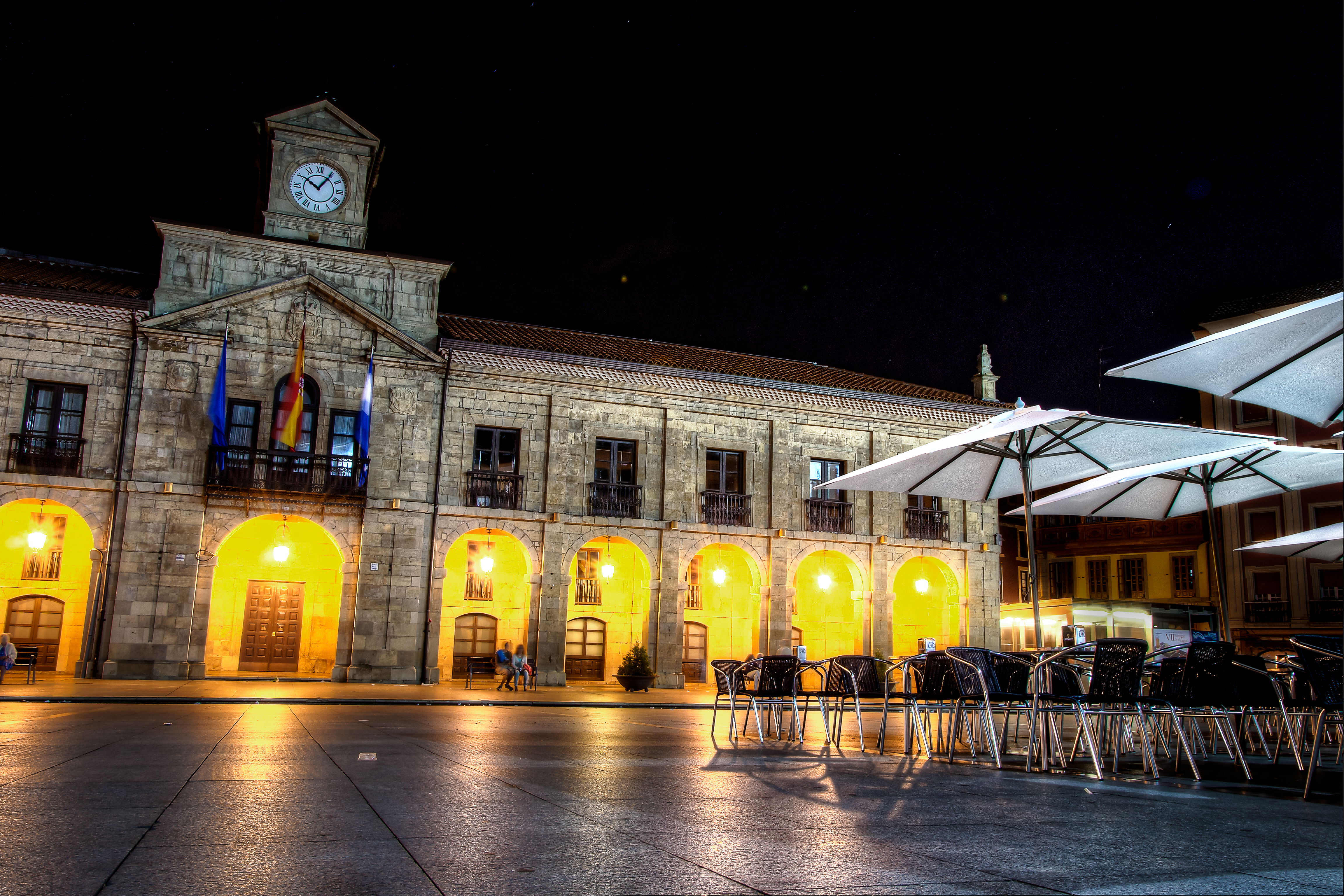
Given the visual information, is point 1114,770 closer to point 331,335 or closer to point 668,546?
point 668,546

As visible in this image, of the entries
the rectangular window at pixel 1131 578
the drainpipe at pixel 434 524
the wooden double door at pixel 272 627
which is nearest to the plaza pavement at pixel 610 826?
the drainpipe at pixel 434 524

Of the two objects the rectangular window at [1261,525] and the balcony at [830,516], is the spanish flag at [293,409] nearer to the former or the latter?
the balcony at [830,516]

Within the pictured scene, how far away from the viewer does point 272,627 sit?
81.6 ft

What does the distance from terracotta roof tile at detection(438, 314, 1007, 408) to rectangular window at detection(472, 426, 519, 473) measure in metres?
2.18

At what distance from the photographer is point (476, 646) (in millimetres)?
26391

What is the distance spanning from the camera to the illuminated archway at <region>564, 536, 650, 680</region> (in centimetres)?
2734

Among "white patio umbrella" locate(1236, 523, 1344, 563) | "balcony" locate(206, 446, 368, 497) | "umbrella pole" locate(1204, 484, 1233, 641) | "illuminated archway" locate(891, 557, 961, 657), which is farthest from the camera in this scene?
"illuminated archway" locate(891, 557, 961, 657)

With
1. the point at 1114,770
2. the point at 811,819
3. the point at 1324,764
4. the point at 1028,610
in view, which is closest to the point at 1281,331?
the point at 1114,770

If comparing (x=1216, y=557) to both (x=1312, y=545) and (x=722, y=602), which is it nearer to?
(x=1312, y=545)

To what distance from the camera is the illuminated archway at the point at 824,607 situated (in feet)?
97.2

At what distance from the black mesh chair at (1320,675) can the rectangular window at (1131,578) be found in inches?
1467

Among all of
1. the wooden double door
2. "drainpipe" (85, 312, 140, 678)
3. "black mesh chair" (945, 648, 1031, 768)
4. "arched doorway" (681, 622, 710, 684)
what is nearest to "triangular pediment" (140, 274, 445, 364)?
"drainpipe" (85, 312, 140, 678)

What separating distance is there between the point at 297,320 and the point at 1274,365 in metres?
21.0

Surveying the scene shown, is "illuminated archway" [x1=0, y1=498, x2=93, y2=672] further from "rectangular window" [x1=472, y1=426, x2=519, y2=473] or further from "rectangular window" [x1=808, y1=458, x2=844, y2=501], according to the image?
"rectangular window" [x1=808, y1=458, x2=844, y2=501]
